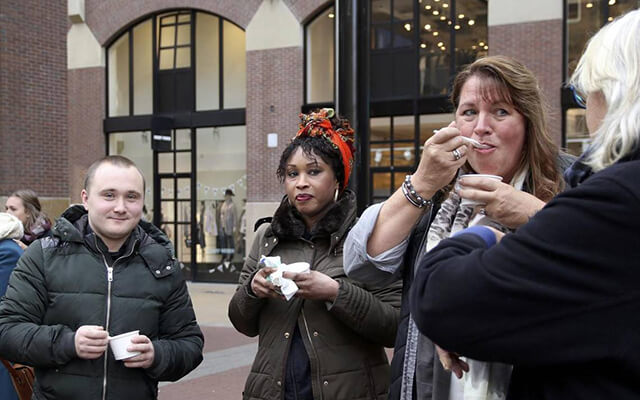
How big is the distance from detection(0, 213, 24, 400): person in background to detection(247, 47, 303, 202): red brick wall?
1204cm

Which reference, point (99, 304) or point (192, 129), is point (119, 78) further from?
point (99, 304)

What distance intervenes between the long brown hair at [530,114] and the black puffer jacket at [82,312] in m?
1.77

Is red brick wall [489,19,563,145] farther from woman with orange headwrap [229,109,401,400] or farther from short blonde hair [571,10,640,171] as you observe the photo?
short blonde hair [571,10,640,171]

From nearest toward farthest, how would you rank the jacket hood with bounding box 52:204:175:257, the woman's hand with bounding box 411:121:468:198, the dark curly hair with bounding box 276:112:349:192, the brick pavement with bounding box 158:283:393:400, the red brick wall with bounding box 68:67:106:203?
the woman's hand with bounding box 411:121:468:198 → the jacket hood with bounding box 52:204:175:257 → the dark curly hair with bounding box 276:112:349:192 → the brick pavement with bounding box 158:283:393:400 → the red brick wall with bounding box 68:67:106:203

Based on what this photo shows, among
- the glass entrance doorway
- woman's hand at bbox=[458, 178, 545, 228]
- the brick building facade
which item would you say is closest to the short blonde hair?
woman's hand at bbox=[458, 178, 545, 228]

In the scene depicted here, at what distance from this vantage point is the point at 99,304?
2855 millimetres

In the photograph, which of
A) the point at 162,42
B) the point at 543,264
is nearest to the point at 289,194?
the point at 543,264

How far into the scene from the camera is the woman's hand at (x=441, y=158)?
1.90 m

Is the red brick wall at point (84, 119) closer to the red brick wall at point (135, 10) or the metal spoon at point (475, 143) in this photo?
the red brick wall at point (135, 10)

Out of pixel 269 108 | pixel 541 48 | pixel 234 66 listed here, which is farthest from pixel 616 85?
pixel 234 66

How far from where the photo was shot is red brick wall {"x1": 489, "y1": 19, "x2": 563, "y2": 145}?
13831 millimetres

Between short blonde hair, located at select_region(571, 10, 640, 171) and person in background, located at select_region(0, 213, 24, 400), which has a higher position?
short blonde hair, located at select_region(571, 10, 640, 171)

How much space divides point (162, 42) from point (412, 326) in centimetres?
1759

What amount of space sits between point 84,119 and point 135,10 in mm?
3577
